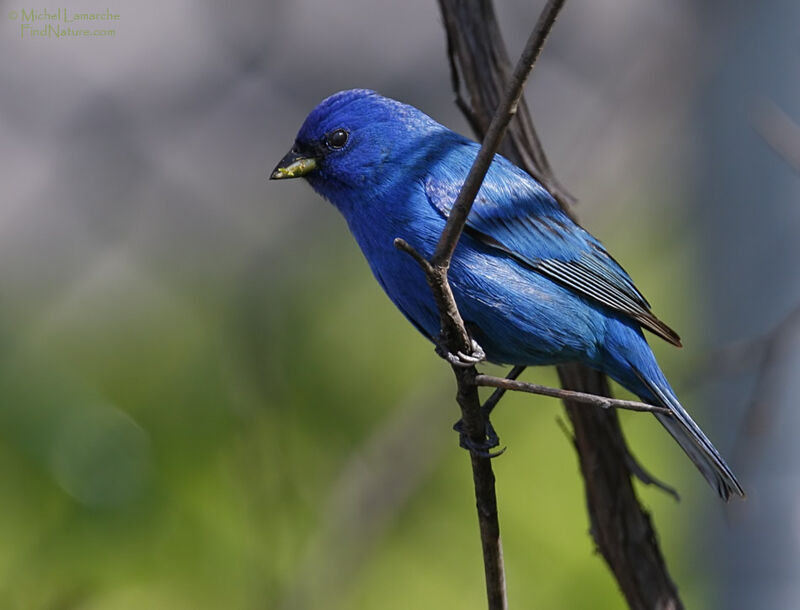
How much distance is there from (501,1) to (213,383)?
70.0 inches

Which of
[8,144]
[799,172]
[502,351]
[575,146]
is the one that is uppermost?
[799,172]

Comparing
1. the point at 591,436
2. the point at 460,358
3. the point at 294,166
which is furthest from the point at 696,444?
the point at 294,166

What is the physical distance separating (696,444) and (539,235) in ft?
2.02

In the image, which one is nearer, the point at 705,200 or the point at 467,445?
the point at 467,445

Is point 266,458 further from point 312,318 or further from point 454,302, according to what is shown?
point 312,318

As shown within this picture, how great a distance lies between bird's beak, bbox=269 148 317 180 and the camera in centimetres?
256

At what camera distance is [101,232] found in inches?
118

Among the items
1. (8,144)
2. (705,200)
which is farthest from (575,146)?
(8,144)

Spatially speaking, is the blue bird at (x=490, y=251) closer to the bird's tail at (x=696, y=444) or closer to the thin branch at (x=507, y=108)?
the bird's tail at (x=696, y=444)

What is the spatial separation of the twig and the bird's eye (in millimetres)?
909

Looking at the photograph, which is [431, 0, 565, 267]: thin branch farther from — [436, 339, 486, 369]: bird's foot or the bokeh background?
the bokeh background

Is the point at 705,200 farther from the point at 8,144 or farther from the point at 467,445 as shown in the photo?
the point at 8,144

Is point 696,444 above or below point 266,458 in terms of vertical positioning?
above

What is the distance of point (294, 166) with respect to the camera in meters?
2.60
